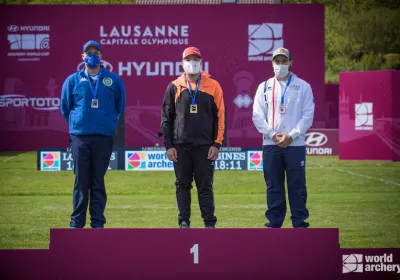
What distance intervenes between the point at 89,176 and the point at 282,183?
2150 mm

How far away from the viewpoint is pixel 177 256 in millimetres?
6832

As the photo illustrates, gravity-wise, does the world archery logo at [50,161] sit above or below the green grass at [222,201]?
above

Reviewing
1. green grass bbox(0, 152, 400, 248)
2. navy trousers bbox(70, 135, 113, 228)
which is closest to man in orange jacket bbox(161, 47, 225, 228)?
navy trousers bbox(70, 135, 113, 228)

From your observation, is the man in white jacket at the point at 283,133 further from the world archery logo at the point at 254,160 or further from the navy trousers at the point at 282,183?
the world archery logo at the point at 254,160

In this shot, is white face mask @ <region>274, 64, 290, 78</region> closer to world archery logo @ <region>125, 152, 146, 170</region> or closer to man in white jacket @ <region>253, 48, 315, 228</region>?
man in white jacket @ <region>253, 48, 315, 228</region>

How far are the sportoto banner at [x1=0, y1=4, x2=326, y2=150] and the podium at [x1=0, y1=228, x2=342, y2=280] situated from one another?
872 inches

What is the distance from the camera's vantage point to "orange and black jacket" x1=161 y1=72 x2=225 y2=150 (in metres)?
9.98

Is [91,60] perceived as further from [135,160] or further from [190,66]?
[135,160]

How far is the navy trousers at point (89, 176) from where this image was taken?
388 inches

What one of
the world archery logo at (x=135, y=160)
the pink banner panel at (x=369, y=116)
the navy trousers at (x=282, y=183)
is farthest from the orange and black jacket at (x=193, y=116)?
the pink banner panel at (x=369, y=116)

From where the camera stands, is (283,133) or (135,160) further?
(135,160)

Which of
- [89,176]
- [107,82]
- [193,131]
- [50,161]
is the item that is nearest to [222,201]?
[193,131]

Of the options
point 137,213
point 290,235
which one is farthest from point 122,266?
point 137,213

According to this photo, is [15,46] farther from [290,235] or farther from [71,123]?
[290,235]
